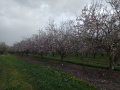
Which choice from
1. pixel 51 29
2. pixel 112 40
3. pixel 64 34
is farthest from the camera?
pixel 51 29

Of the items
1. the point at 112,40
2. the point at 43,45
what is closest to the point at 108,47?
the point at 112,40

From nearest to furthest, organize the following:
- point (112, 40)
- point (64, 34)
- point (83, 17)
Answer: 1. point (112, 40)
2. point (83, 17)
3. point (64, 34)

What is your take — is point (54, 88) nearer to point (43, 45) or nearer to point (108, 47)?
point (108, 47)

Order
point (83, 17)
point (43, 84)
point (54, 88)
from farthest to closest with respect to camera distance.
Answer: point (83, 17), point (43, 84), point (54, 88)

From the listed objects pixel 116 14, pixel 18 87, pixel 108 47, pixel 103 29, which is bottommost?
pixel 18 87

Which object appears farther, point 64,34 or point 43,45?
point 43,45

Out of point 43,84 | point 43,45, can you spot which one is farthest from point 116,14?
point 43,45

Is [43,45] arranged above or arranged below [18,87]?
above

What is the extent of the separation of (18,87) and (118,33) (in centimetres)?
1441

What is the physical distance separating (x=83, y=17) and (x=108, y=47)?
5.72 meters

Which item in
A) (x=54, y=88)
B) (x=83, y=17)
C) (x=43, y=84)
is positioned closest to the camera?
(x=54, y=88)

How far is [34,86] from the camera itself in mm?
15430

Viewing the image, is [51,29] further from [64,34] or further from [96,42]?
[96,42]

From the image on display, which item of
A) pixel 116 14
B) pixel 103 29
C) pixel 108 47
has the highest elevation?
pixel 116 14
